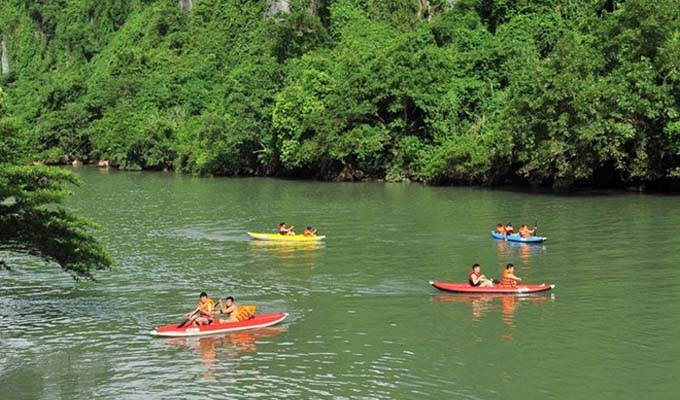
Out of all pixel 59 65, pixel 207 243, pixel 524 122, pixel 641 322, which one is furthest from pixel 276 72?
pixel 59 65

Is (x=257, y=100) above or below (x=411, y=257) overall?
above

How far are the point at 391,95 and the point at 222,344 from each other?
42.0 m

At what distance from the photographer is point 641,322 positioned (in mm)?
19594

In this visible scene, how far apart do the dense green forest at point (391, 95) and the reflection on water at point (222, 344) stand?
5343 millimetres

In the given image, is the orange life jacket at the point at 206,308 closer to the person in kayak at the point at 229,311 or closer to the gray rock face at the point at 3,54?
the person in kayak at the point at 229,311

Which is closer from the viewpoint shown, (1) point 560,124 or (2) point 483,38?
(1) point 560,124

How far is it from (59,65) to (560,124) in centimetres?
11971

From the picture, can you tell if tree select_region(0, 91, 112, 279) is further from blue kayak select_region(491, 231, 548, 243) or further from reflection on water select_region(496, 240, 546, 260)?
blue kayak select_region(491, 231, 548, 243)

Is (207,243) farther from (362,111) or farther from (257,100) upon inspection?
(257,100)

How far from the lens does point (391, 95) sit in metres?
59.0

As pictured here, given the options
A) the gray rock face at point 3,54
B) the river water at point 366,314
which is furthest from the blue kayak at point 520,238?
the gray rock face at point 3,54

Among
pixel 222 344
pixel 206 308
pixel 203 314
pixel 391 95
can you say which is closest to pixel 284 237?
pixel 206 308

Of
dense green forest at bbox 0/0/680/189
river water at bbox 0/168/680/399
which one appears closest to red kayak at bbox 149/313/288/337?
river water at bbox 0/168/680/399

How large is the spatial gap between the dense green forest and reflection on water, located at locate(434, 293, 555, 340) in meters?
10.7
